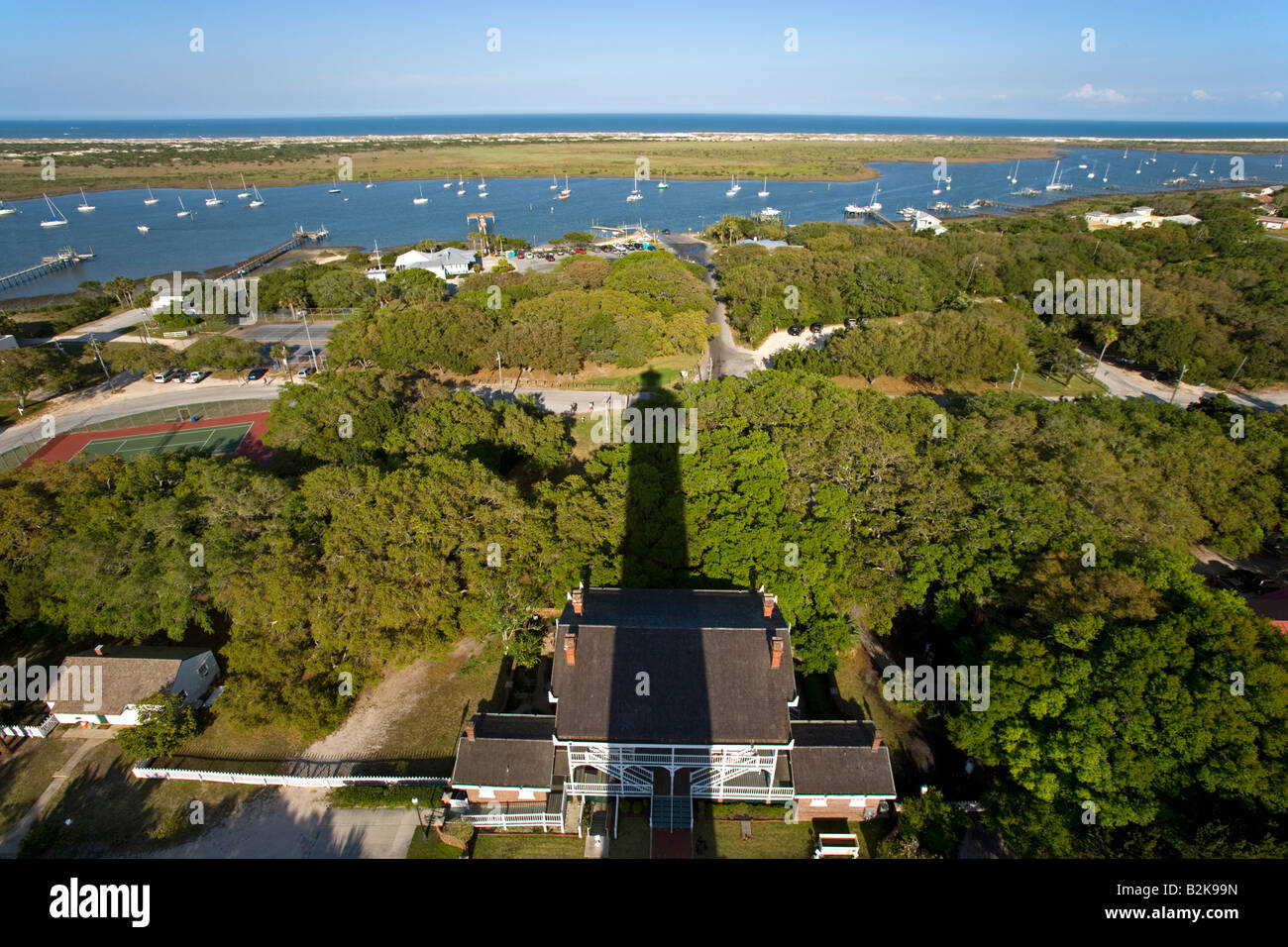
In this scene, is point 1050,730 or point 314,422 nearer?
point 1050,730

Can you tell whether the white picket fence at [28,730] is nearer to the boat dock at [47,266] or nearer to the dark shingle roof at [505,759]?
the dark shingle roof at [505,759]

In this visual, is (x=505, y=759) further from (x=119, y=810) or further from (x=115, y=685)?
(x=115, y=685)

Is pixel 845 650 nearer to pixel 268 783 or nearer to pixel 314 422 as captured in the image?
pixel 268 783

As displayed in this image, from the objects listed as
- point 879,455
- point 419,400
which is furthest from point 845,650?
point 419,400

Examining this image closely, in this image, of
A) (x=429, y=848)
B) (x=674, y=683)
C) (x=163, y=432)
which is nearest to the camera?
(x=429, y=848)

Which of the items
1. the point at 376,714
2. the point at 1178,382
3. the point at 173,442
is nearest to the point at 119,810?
the point at 376,714
